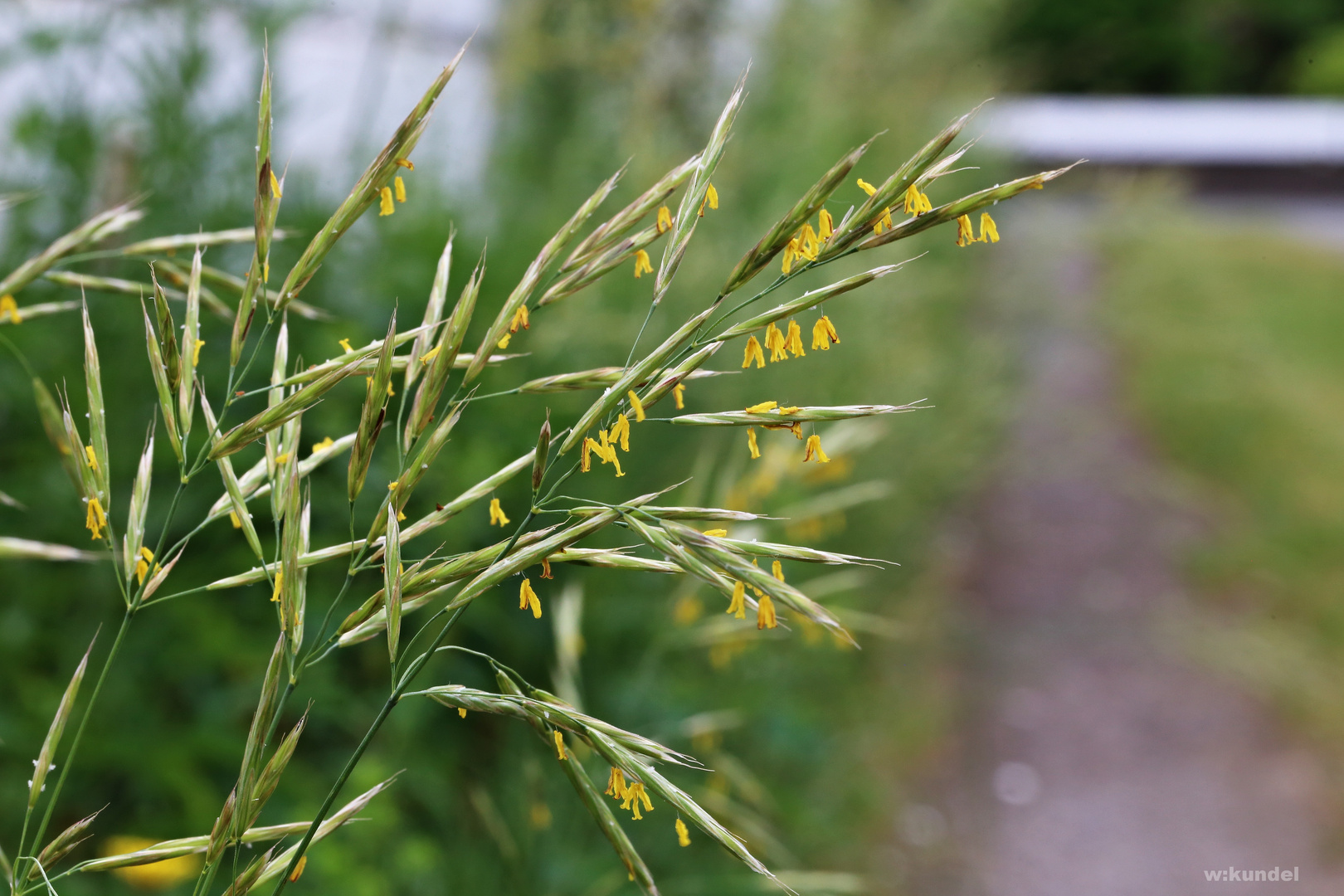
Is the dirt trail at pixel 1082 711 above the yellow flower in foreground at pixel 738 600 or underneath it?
underneath

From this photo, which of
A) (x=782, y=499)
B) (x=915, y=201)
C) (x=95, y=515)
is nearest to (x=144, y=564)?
(x=95, y=515)

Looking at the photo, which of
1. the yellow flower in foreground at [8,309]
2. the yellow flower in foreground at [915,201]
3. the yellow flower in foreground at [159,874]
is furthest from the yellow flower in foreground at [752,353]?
the yellow flower in foreground at [159,874]

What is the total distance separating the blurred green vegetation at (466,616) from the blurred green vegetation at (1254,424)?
1477 mm

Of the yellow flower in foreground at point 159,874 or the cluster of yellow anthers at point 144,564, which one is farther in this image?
the yellow flower in foreground at point 159,874

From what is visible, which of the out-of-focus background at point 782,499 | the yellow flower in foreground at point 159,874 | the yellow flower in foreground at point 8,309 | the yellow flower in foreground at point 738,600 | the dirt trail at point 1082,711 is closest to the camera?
the yellow flower in foreground at point 738,600

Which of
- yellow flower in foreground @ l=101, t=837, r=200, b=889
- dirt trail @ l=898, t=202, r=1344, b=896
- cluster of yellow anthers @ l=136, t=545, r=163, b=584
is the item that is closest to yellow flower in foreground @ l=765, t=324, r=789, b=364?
cluster of yellow anthers @ l=136, t=545, r=163, b=584

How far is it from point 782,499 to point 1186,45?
849 inches

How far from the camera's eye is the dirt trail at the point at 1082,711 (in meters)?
3.33

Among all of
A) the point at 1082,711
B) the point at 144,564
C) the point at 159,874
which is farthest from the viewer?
the point at 1082,711

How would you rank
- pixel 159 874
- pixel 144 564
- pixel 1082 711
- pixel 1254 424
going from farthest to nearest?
pixel 1254 424 < pixel 1082 711 < pixel 159 874 < pixel 144 564

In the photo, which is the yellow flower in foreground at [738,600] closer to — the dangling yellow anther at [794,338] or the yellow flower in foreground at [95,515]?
the dangling yellow anther at [794,338]

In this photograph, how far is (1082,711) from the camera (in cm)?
418

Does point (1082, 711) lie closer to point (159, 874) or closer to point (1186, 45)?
point (159, 874)

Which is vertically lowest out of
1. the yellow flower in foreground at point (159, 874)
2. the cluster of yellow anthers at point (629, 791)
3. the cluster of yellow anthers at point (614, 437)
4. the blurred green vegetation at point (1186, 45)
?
the yellow flower in foreground at point (159, 874)
